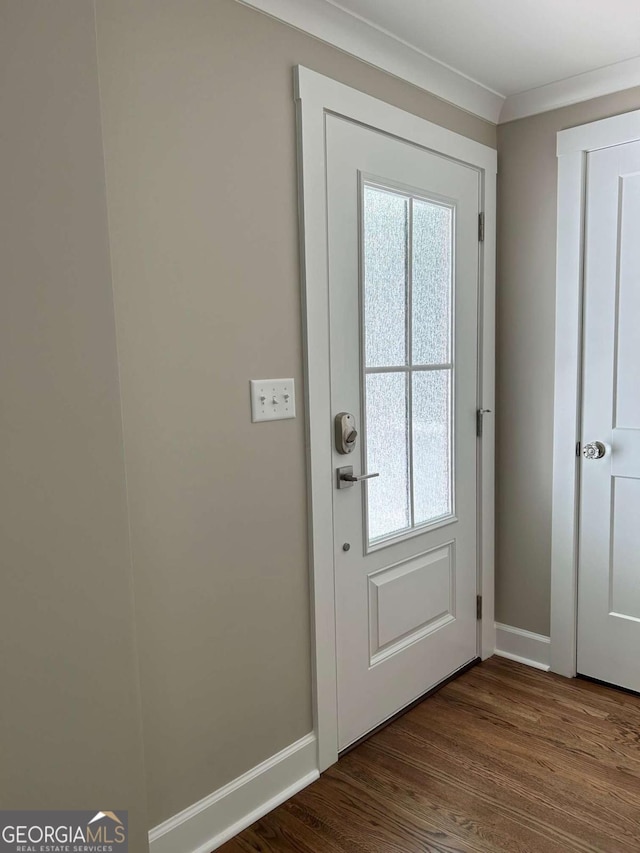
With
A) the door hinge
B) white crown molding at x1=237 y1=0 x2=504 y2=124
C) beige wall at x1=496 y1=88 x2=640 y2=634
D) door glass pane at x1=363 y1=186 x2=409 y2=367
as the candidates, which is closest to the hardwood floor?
beige wall at x1=496 y1=88 x2=640 y2=634

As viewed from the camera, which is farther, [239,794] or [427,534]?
[427,534]

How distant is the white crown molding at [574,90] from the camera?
219 cm

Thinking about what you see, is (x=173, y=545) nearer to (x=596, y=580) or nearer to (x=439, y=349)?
(x=439, y=349)

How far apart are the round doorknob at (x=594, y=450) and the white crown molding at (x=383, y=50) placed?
4.35 feet

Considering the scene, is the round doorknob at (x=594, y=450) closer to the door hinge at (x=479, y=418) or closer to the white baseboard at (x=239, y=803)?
the door hinge at (x=479, y=418)

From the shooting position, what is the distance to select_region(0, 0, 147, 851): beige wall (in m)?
1.02

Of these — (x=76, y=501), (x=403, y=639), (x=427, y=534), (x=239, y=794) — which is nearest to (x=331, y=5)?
(x=76, y=501)

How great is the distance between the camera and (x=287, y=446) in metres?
1.79

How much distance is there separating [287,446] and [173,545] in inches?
17.1

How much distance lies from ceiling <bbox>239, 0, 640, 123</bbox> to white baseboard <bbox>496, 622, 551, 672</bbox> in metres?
2.09

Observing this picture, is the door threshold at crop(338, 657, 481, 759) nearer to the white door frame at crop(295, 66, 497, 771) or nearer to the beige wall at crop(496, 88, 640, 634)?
the white door frame at crop(295, 66, 497, 771)

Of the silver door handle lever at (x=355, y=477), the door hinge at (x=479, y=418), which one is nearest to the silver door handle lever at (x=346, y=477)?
the silver door handle lever at (x=355, y=477)

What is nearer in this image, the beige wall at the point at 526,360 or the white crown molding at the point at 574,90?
the white crown molding at the point at 574,90

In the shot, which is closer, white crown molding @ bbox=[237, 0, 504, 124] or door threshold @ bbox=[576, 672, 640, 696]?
white crown molding @ bbox=[237, 0, 504, 124]
